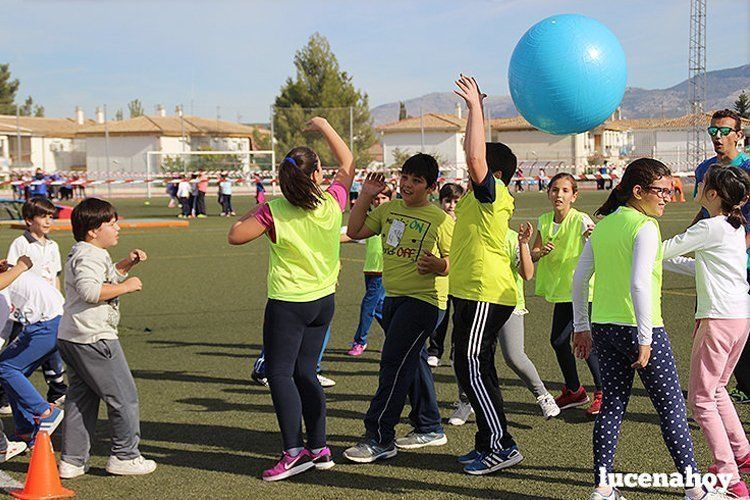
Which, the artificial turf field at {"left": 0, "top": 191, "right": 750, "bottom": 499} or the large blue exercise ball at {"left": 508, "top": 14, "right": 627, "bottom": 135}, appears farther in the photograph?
the large blue exercise ball at {"left": 508, "top": 14, "right": 627, "bottom": 135}

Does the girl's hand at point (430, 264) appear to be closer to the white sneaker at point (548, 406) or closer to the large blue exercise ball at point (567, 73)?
the large blue exercise ball at point (567, 73)

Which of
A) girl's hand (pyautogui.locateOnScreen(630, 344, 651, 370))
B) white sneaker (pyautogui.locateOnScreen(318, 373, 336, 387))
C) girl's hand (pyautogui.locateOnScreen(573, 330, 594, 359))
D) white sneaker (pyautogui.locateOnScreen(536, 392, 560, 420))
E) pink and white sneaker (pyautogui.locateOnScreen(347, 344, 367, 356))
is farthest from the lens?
pink and white sneaker (pyautogui.locateOnScreen(347, 344, 367, 356))

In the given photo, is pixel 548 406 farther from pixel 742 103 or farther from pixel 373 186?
pixel 742 103

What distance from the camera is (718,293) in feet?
15.6

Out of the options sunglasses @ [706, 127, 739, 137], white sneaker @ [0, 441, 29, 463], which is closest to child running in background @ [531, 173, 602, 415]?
sunglasses @ [706, 127, 739, 137]

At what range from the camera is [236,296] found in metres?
12.8

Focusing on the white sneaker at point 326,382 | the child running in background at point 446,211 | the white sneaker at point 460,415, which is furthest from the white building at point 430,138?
the white sneaker at point 460,415

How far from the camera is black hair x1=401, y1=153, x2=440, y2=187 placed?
5.51 metres

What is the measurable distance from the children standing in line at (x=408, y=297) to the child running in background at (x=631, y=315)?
3.68 ft

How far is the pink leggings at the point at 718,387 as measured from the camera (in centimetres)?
457

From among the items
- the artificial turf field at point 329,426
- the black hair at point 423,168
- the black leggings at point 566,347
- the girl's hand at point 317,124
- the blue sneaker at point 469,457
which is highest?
the girl's hand at point 317,124

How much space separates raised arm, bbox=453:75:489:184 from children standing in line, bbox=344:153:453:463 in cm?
70

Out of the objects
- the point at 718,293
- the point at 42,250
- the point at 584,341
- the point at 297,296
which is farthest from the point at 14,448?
the point at 718,293

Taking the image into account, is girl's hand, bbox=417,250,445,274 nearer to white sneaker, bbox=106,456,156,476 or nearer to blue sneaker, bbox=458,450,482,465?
blue sneaker, bbox=458,450,482,465
